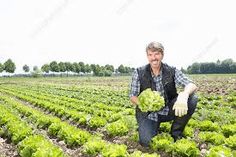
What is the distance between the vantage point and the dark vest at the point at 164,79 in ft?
26.5

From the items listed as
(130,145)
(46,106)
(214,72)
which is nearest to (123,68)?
(214,72)

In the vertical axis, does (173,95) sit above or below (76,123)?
above

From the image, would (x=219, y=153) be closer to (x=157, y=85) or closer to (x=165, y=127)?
(x=157, y=85)

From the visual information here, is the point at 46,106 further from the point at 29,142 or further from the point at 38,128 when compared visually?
the point at 29,142

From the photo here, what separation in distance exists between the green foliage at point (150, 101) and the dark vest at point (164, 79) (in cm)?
33

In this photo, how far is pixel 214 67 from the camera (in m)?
104

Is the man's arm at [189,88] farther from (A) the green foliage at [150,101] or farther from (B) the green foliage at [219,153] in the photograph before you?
(B) the green foliage at [219,153]

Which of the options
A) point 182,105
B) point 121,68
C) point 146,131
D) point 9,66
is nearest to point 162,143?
point 146,131

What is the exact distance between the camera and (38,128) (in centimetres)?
1285

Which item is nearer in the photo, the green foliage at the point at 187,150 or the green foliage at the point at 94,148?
the green foliage at the point at 187,150

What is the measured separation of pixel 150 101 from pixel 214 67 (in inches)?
3961

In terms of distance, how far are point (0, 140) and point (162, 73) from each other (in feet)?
19.0

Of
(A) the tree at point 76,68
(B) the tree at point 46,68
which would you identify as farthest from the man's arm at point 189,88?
(A) the tree at point 76,68

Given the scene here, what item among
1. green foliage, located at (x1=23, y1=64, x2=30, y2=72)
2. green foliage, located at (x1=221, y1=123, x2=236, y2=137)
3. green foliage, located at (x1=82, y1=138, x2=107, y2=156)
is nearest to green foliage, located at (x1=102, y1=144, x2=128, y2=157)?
green foliage, located at (x1=82, y1=138, x2=107, y2=156)
